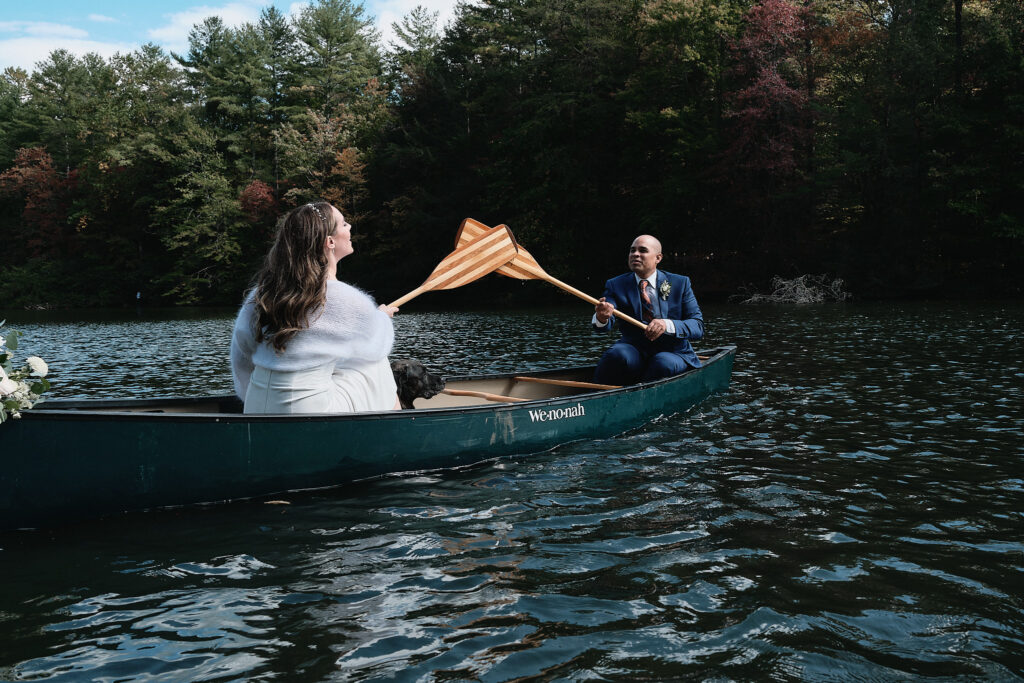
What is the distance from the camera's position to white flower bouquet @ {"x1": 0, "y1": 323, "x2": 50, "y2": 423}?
154 inches

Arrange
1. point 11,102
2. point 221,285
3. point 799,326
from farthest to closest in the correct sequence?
point 11,102
point 221,285
point 799,326

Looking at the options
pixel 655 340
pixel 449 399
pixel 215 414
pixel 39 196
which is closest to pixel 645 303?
pixel 655 340

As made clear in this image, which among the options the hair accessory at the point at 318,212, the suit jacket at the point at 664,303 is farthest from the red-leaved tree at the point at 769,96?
the hair accessory at the point at 318,212

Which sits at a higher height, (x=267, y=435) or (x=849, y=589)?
(x=267, y=435)

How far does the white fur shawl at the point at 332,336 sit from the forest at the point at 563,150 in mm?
26788

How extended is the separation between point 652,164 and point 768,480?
3106 centimetres

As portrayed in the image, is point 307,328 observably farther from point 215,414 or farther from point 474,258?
point 474,258

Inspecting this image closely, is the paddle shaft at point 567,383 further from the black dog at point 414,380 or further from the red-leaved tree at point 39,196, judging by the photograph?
the red-leaved tree at point 39,196

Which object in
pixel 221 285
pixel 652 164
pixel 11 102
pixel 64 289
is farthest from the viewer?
pixel 11 102

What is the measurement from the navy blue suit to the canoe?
1236 millimetres

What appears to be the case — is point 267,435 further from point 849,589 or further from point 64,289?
point 64,289

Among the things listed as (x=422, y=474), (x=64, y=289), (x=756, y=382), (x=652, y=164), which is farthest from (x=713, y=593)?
(x=64, y=289)

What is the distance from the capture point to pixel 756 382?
1010cm

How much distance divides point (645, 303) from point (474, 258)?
172cm
